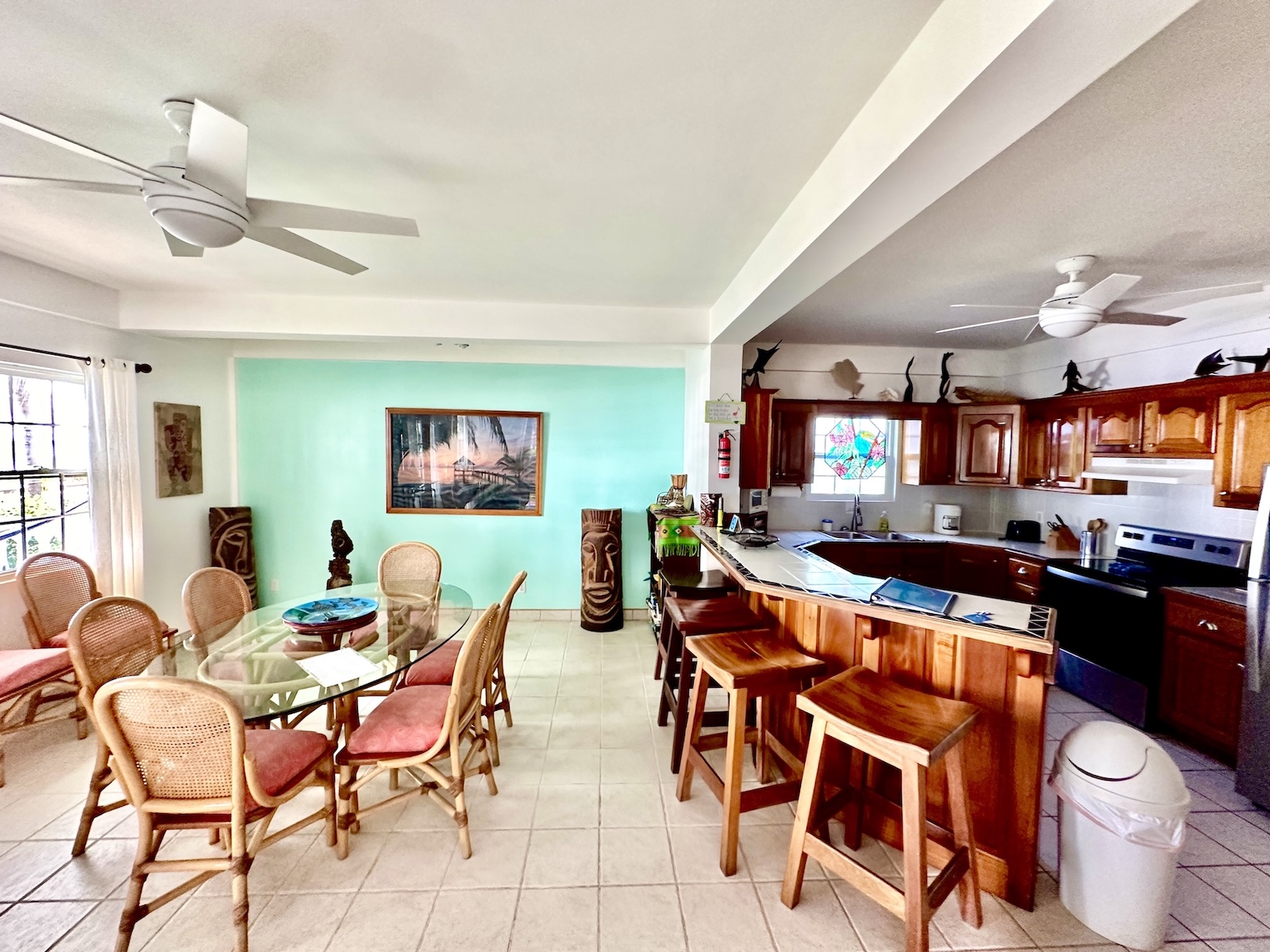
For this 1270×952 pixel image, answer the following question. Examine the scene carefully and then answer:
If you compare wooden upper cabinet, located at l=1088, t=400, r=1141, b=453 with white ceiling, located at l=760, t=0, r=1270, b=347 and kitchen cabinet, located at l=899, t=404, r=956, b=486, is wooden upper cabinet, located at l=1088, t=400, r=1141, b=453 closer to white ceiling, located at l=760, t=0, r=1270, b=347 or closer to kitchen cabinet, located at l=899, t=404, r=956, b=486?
white ceiling, located at l=760, t=0, r=1270, b=347

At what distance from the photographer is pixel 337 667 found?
1.93 meters

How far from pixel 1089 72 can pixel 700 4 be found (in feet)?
2.62

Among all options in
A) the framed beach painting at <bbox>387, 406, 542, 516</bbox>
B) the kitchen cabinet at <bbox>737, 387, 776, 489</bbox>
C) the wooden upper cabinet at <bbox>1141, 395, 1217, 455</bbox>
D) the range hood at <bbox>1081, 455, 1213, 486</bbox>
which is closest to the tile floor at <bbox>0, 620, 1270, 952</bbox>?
the range hood at <bbox>1081, 455, 1213, 486</bbox>

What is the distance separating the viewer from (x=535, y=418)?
4387mm

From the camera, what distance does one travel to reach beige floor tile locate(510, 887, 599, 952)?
1.58 metres

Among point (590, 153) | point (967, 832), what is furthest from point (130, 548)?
point (967, 832)

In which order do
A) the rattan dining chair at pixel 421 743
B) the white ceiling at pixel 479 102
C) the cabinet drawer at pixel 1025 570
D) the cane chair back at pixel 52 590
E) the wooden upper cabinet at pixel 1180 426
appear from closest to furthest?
1. the white ceiling at pixel 479 102
2. the rattan dining chair at pixel 421 743
3. the cane chair back at pixel 52 590
4. the wooden upper cabinet at pixel 1180 426
5. the cabinet drawer at pixel 1025 570

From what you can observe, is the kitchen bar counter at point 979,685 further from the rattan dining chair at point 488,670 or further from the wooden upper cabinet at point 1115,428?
the wooden upper cabinet at point 1115,428

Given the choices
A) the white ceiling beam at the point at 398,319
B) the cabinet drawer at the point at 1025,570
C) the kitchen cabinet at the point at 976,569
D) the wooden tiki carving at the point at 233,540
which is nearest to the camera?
the white ceiling beam at the point at 398,319

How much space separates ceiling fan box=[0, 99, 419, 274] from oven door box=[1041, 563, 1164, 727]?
150 inches

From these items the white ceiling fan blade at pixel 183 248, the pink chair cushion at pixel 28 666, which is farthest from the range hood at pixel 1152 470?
the pink chair cushion at pixel 28 666

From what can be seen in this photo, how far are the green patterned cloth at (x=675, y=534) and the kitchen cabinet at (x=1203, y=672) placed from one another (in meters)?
2.61

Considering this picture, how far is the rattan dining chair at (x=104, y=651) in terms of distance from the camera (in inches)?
73.9

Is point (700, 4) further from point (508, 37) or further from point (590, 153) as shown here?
point (590, 153)
